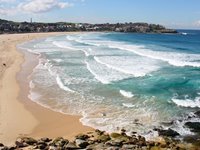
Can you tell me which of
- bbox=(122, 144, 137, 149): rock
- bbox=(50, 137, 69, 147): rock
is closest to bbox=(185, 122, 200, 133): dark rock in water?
bbox=(122, 144, 137, 149): rock

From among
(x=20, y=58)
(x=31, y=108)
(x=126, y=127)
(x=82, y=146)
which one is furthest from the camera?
(x=20, y=58)

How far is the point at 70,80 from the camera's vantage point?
1282 inches

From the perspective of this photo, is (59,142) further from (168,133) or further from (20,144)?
(168,133)

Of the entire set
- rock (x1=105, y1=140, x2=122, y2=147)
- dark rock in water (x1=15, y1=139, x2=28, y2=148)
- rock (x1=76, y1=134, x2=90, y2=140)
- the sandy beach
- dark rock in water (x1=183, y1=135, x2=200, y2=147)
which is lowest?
the sandy beach

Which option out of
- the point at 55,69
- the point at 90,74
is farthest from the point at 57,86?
the point at 55,69

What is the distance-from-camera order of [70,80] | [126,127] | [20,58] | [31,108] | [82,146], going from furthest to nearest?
[20,58], [70,80], [31,108], [126,127], [82,146]

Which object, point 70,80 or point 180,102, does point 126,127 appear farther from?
point 70,80

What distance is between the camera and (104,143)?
55.7 feet

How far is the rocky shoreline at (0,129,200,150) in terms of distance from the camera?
16.6 metres

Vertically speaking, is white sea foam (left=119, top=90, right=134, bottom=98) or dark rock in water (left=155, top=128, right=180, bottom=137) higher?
white sea foam (left=119, top=90, right=134, bottom=98)

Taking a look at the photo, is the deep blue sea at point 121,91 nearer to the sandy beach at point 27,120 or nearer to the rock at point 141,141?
the sandy beach at point 27,120

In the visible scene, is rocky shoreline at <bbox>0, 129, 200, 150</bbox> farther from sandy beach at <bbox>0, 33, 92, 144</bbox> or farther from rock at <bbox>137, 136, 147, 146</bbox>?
sandy beach at <bbox>0, 33, 92, 144</bbox>

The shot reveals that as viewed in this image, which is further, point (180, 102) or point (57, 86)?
point (57, 86)

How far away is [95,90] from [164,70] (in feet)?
36.1
